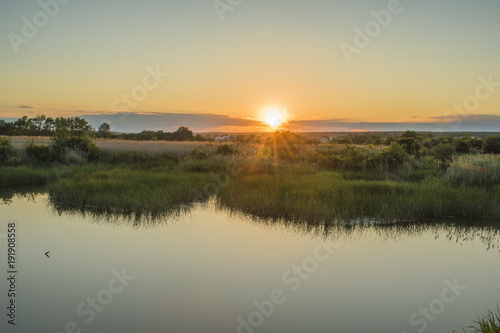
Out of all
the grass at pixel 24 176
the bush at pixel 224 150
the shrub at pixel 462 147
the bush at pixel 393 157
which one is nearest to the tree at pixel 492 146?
the shrub at pixel 462 147

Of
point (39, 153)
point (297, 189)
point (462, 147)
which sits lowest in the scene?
point (297, 189)

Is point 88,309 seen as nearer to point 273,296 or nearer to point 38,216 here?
point 273,296

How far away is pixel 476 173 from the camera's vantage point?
14125 mm

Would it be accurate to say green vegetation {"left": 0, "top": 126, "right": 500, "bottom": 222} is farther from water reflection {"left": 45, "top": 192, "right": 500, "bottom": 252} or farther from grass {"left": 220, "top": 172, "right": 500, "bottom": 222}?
water reflection {"left": 45, "top": 192, "right": 500, "bottom": 252}

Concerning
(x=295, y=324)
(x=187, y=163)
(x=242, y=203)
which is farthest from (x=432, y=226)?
(x=187, y=163)

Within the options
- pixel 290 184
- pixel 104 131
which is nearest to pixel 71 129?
pixel 104 131

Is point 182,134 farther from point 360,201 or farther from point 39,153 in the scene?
point 360,201

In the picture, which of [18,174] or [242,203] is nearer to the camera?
[242,203]

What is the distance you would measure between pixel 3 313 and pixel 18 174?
542 inches

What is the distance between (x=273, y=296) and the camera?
623 centimetres

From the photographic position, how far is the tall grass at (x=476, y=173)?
1388 centimetres

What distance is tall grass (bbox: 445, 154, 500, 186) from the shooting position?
13.9 meters

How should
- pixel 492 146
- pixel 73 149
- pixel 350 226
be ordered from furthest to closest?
pixel 492 146, pixel 73 149, pixel 350 226

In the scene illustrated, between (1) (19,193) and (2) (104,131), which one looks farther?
(2) (104,131)
